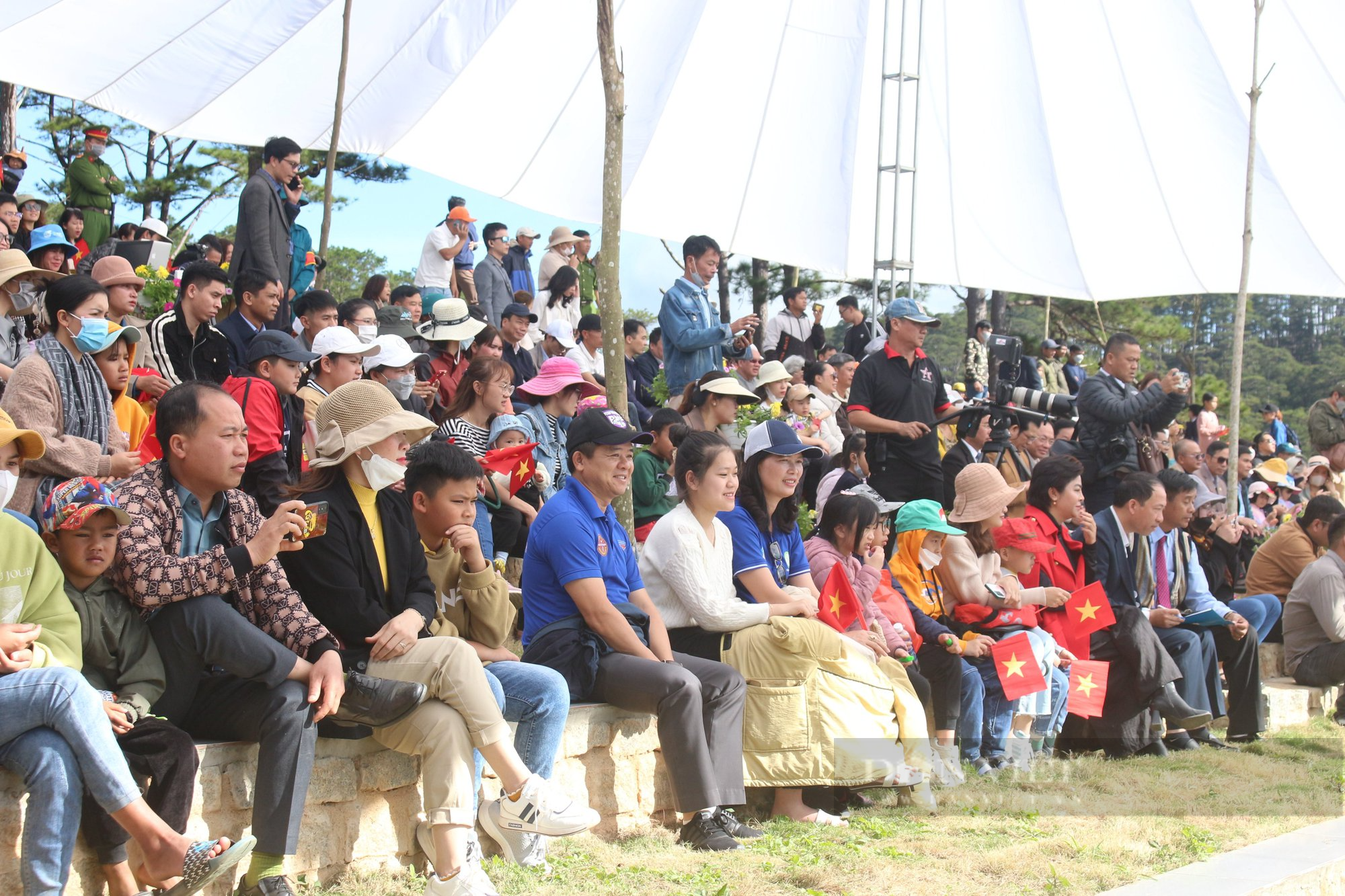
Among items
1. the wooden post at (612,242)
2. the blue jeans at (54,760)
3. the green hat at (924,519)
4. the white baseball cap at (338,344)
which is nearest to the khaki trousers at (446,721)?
the blue jeans at (54,760)

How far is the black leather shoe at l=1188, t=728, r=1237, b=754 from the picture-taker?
6.61 m

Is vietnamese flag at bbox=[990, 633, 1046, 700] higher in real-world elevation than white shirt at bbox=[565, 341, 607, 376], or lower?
lower

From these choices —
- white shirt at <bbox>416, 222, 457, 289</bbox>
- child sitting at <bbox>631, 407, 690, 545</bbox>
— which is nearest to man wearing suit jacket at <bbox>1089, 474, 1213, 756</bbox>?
child sitting at <bbox>631, 407, 690, 545</bbox>

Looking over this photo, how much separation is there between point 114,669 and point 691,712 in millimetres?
1828

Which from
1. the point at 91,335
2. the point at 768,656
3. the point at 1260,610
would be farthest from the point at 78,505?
the point at 1260,610

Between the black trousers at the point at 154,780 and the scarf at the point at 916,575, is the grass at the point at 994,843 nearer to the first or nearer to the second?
Result: the black trousers at the point at 154,780

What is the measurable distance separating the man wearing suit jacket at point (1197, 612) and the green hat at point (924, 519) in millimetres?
1557

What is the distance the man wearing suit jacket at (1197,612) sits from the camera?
670 centimetres

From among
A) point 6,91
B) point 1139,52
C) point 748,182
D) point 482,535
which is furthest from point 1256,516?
point 6,91

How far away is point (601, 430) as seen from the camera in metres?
4.53

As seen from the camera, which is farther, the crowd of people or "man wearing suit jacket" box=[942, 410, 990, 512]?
"man wearing suit jacket" box=[942, 410, 990, 512]

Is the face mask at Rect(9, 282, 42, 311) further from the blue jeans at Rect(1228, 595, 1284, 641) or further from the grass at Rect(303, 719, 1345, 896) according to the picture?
the blue jeans at Rect(1228, 595, 1284, 641)

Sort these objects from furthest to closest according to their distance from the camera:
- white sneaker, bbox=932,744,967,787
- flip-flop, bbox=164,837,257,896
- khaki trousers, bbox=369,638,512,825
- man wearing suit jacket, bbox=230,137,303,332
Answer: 1. man wearing suit jacket, bbox=230,137,303,332
2. white sneaker, bbox=932,744,967,787
3. khaki trousers, bbox=369,638,512,825
4. flip-flop, bbox=164,837,257,896

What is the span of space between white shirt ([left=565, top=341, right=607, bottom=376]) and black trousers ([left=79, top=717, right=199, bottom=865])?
19.8 feet
